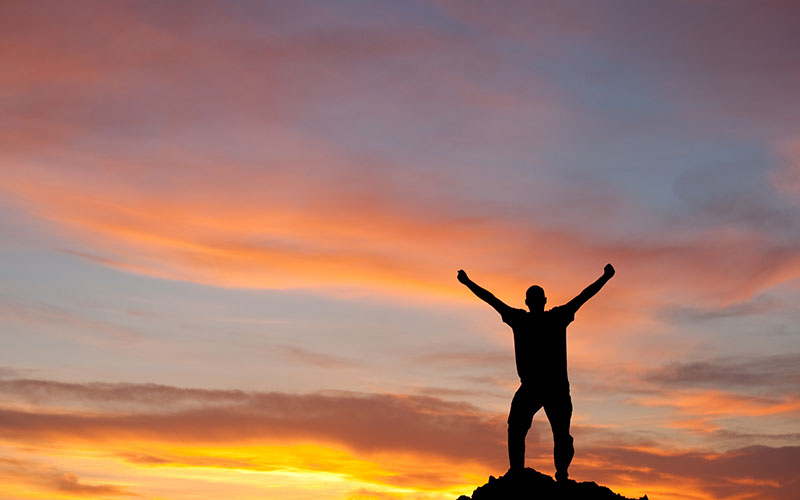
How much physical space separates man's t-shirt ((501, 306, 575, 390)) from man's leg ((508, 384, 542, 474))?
1.26ft

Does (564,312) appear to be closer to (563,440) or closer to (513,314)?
(513,314)

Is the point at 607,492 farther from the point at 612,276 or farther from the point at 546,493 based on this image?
the point at 612,276

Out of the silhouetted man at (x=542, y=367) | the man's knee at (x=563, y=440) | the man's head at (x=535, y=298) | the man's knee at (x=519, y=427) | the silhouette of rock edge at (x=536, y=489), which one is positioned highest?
the man's head at (x=535, y=298)

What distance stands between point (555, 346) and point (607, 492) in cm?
335

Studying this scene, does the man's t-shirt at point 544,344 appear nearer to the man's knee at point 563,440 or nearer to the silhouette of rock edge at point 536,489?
the man's knee at point 563,440

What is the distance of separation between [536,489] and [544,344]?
299 cm

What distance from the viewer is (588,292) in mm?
20891

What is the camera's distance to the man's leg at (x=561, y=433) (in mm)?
20797

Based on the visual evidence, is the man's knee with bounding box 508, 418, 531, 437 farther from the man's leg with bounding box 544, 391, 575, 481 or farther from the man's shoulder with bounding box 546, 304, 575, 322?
the man's shoulder with bounding box 546, 304, 575, 322

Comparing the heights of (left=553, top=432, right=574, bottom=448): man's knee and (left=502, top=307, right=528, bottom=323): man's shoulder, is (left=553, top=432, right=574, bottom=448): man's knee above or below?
below

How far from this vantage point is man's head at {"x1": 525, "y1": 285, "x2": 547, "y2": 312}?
2086 cm

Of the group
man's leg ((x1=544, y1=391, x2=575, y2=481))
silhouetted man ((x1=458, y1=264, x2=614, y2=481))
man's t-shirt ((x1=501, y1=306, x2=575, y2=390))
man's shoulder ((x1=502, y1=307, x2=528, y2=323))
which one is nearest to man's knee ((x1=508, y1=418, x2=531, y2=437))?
silhouetted man ((x1=458, y1=264, x2=614, y2=481))

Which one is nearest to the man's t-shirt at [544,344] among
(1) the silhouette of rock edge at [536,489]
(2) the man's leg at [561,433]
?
(2) the man's leg at [561,433]

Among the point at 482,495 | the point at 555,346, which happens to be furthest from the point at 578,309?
the point at 482,495
